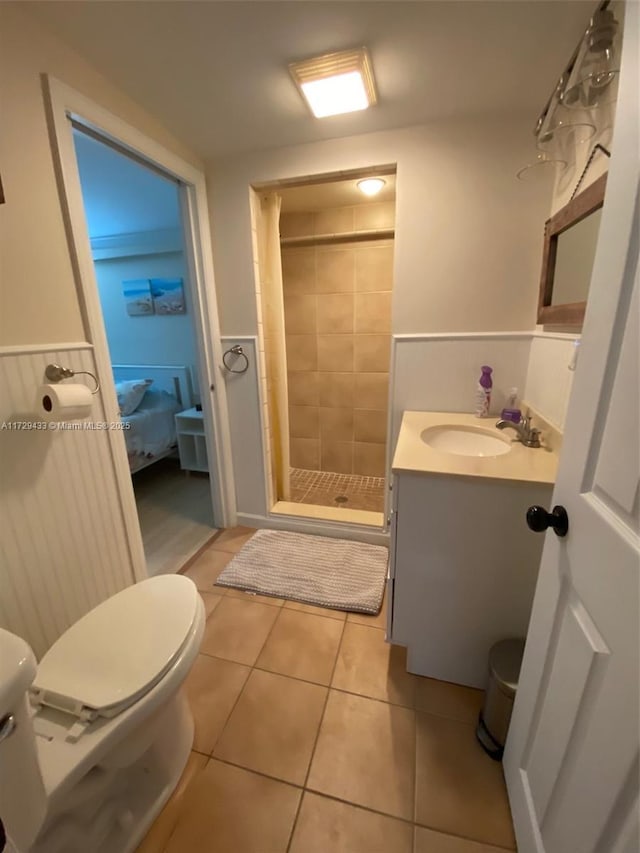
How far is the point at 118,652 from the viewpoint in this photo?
885mm

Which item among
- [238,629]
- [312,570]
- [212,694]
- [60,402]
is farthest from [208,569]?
[60,402]

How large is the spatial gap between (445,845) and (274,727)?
0.55 metres

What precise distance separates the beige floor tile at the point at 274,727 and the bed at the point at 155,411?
1873 millimetres

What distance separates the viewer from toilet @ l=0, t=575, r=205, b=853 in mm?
544

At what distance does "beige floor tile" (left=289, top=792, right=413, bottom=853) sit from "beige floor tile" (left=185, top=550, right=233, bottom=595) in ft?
3.16

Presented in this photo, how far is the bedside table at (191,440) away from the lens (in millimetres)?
2854

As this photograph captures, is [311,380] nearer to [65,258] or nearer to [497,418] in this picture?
[497,418]

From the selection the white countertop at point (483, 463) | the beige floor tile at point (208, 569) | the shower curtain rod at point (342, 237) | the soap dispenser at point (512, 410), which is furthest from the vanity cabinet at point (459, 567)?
the shower curtain rod at point (342, 237)

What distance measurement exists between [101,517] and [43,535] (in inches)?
8.6

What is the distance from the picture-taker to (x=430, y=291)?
166 centimetres

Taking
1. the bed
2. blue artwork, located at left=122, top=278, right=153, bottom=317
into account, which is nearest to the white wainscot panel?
the bed

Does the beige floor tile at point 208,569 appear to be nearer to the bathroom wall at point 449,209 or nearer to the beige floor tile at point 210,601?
the beige floor tile at point 210,601

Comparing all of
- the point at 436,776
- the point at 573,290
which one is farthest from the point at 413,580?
the point at 573,290

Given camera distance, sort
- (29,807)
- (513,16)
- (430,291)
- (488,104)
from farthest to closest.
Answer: (430,291), (488,104), (513,16), (29,807)
